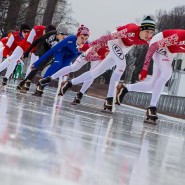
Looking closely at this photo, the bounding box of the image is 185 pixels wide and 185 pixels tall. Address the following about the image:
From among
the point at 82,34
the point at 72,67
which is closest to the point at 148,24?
the point at 82,34

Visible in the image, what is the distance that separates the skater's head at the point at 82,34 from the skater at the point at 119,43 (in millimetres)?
1003

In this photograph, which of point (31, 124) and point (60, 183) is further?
point (31, 124)

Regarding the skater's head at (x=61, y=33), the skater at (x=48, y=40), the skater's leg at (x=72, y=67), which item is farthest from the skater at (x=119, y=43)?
the skater's head at (x=61, y=33)

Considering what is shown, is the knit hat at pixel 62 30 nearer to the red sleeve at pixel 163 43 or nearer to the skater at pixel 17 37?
the skater at pixel 17 37

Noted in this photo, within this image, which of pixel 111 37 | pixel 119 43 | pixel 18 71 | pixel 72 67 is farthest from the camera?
pixel 18 71

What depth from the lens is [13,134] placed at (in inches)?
129

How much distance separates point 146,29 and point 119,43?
2.46 ft

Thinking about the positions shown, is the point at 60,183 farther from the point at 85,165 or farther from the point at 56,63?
A: the point at 56,63

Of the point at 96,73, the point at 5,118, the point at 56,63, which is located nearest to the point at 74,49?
the point at 56,63

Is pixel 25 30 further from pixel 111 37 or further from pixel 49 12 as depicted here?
pixel 49 12

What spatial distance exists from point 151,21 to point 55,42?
3.84 m

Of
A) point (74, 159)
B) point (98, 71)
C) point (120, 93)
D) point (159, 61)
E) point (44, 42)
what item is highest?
point (44, 42)

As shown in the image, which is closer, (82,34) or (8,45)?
(82,34)

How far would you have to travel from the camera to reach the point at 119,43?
366 inches
